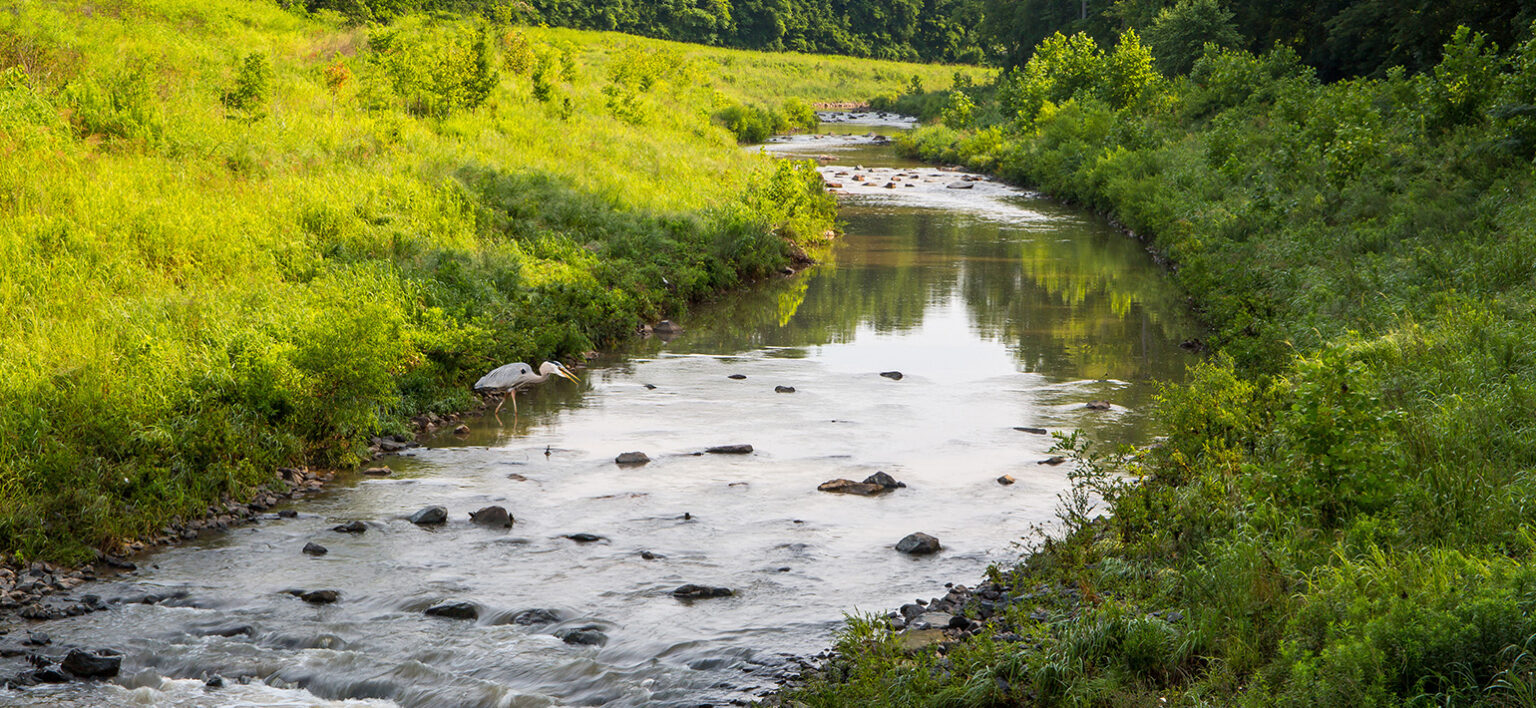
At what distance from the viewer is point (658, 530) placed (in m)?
9.92

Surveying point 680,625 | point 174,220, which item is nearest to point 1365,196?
point 680,625

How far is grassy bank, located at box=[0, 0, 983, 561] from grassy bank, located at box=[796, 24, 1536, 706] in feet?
20.6

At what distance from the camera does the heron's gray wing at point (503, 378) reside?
13336 mm

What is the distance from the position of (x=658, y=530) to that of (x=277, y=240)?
8.04 meters

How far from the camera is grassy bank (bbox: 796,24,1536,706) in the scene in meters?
5.67

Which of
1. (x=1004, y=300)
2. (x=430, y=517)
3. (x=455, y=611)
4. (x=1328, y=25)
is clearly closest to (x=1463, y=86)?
(x=1004, y=300)

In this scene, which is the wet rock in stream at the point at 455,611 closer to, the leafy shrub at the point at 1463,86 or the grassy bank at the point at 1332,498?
the grassy bank at the point at 1332,498

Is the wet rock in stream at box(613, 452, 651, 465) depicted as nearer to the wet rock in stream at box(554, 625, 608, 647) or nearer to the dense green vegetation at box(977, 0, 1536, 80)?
the wet rock in stream at box(554, 625, 608, 647)

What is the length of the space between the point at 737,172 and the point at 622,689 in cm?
2295

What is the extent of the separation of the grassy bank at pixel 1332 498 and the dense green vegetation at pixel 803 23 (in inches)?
3102

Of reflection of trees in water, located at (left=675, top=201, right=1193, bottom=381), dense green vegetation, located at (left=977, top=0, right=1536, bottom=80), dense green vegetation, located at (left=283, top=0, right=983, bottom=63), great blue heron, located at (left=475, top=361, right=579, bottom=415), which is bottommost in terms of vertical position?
reflection of trees in water, located at (left=675, top=201, right=1193, bottom=381)

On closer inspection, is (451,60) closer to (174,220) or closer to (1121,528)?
(174,220)

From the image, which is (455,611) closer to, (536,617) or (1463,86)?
(536,617)

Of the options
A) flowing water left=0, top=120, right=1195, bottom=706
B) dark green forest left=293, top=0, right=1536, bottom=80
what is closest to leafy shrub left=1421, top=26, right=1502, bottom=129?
dark green forest left=293, top=0, right=1536, bottom=80
